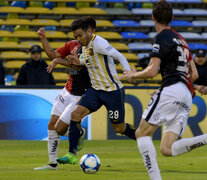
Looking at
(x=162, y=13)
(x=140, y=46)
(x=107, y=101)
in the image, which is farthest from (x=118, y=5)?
(x=162, y=13)

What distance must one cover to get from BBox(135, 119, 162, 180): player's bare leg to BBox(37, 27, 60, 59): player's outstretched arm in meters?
2.61

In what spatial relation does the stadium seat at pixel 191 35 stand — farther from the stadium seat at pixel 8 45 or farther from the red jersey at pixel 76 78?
the red jersey at pixel 76 78

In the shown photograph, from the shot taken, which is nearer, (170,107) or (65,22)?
(170,107)

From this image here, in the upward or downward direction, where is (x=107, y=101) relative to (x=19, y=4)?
downward

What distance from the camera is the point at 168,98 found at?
223 inches

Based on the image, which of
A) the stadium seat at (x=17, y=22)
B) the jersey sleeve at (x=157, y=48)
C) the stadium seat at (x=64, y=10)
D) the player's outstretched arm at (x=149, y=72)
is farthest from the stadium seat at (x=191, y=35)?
the player's outstretched arm at (x=149, y=72)

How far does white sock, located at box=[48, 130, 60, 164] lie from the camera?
774 centimetres

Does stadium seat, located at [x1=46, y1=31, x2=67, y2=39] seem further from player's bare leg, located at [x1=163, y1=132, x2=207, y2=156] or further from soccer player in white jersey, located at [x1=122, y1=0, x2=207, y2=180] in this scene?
player's bare leg, located at [x1=163, y1=132, x2=207, y2=156]

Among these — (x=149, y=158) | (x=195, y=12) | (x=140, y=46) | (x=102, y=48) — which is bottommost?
(x=140, y=46)

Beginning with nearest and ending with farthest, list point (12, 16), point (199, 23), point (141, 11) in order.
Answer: point (12, 16)
point (141, 11)
point (199, 23)

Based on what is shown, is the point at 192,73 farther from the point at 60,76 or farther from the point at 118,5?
the point at 118,5

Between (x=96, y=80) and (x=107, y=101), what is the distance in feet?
1.07

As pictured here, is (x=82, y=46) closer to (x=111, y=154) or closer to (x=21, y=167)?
(x=21, y=167)

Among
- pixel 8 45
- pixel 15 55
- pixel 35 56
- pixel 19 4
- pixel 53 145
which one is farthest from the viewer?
pixel 19 4
